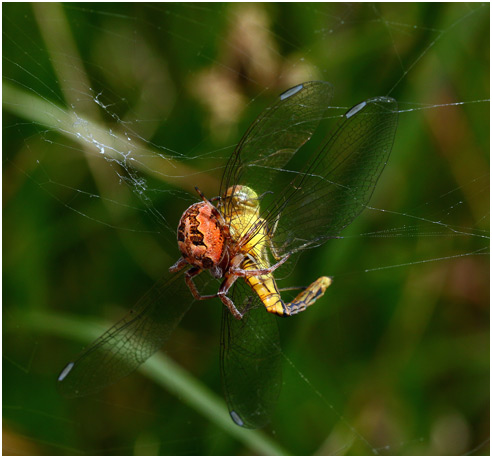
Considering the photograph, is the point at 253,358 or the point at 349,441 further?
the point at 349,441

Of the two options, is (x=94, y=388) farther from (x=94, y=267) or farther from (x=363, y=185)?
(x=363, y=185)

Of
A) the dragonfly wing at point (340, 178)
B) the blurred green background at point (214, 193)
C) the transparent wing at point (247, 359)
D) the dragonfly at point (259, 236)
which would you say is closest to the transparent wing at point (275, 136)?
the dragonfly at point (259, 236)

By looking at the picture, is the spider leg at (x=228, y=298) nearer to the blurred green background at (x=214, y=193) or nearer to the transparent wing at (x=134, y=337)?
the transparent wing at (x=134, y=337)

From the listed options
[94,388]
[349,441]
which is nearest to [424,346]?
[349,441]

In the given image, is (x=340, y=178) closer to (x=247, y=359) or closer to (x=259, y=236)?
(x=259, y=236)

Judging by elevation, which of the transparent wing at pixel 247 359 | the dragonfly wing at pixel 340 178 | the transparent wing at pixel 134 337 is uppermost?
the dragonfly wing at pixel 340 178
